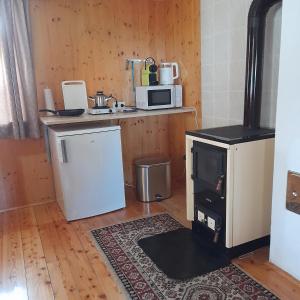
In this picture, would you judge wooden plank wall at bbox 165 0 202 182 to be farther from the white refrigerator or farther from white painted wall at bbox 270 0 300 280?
white painted wall at bbox 270 0 300 280

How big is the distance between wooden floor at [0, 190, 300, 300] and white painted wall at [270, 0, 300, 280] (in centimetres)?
15

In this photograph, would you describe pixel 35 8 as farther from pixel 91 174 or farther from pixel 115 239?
pixel 115 239

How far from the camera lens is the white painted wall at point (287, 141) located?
5.12ft

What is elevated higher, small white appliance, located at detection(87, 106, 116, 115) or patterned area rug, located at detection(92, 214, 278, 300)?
small white appliance, located at detection(87, 106, 116, 115)

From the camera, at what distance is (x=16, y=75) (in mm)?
2652

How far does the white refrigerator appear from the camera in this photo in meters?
2.49

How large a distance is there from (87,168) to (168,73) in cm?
129

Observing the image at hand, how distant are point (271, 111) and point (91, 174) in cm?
157

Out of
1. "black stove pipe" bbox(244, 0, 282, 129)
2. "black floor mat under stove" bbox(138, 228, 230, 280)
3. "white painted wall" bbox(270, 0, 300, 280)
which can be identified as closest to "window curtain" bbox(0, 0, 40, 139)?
"black floor mat under stove" bbox(138, 228, 230, 280)

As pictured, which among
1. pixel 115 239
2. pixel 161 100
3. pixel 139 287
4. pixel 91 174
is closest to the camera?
pixel 139 287

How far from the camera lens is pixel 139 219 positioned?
104 inches

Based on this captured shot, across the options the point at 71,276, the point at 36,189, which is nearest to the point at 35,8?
the point at 36,189

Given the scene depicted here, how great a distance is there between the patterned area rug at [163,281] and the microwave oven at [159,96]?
1.37 m

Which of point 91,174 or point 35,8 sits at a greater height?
point 35,8
